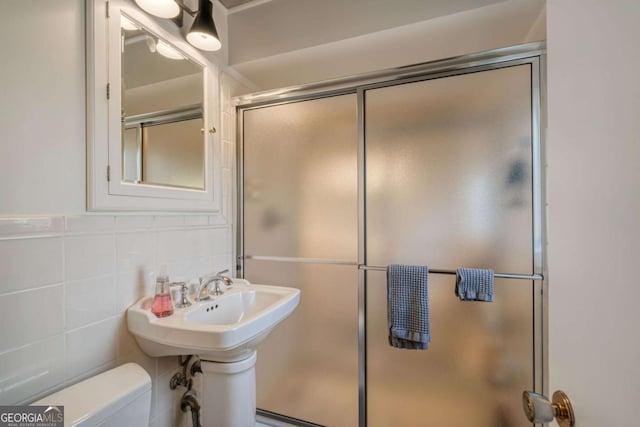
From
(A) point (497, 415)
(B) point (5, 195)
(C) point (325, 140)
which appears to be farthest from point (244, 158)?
(A) point (497, 415)

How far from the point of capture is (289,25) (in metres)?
1.62

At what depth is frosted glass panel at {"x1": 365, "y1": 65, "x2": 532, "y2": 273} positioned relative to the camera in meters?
1.22

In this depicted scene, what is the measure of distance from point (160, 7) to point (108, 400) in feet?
4.81

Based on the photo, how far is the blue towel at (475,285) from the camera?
120cm

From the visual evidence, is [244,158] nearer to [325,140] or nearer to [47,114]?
[325,140]

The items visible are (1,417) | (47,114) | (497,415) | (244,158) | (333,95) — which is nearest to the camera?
(1,417)

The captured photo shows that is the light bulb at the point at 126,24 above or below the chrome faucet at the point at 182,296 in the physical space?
above

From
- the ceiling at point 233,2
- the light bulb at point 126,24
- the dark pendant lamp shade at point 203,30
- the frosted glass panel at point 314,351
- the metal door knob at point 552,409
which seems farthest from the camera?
the ceiling at point 233,2

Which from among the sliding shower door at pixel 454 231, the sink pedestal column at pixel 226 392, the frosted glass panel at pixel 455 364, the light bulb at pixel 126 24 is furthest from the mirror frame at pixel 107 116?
Answer: the frosted glass panel at pixel 455 364

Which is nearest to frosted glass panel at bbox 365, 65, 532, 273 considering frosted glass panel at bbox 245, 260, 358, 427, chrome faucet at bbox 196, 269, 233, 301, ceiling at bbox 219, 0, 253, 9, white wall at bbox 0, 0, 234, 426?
frosted glass panel at bbox 245, 260, 358, 427

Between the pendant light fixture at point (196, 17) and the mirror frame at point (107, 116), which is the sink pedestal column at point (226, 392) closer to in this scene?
the mirror frame at point (107, 116)

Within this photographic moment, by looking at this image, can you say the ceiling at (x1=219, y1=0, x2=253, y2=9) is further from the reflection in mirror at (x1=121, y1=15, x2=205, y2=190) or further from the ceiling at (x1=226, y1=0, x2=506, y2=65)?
the reflection in mirror at (x1=121, y1=15, x2=205, y2=190)

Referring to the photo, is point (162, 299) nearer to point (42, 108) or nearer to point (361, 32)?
point (42, 108)

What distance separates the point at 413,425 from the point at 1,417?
156 centimetres
